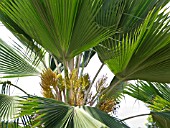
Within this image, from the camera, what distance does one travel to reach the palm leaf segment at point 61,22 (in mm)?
1505

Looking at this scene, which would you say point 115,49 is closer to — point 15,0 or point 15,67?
point 15,0

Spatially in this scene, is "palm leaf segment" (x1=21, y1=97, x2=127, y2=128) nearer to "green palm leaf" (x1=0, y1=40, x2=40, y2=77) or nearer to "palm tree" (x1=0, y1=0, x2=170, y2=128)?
"palm tree" (x1=0, y1=0, x2=170, y2=128)

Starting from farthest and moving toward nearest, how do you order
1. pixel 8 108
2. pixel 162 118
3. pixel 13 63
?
pixel 13 63
pixel 162 118
pixel 8 108

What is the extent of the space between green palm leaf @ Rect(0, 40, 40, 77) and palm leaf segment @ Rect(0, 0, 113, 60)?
520mm

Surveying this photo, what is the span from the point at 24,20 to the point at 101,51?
52 cm

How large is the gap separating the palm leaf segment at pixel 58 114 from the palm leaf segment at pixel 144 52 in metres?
0.38

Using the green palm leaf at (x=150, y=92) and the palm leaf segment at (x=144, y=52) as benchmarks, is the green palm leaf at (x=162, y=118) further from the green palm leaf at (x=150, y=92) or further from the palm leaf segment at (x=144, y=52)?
the green palm leaf at (x=150, y=92)

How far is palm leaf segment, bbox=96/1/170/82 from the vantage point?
5.37 feet

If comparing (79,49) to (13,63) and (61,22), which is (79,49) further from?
(13,63)

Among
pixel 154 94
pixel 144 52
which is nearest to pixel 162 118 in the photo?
pixel 144 52

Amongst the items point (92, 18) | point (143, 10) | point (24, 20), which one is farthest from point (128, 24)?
point (24, 20)

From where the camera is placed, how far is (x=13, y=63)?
7.26 ft

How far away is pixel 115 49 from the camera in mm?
1822

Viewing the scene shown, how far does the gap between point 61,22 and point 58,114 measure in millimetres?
404
